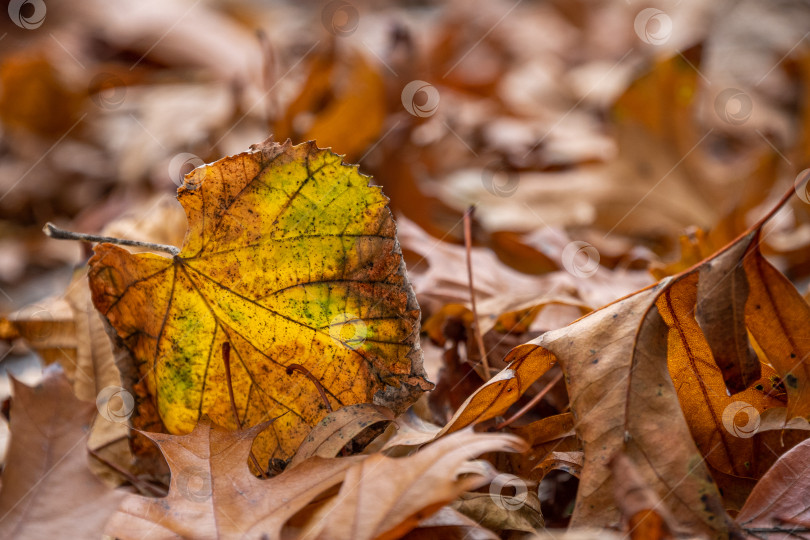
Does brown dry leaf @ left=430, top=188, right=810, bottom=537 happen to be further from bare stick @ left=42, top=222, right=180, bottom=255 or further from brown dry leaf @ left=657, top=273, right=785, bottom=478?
bare stick @ left=42, top=222, right=180, bottom=255

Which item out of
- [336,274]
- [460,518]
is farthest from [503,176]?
[460,518]

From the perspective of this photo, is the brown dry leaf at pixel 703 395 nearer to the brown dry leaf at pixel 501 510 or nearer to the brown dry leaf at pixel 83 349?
the brown dry leaf at pixel 501 510

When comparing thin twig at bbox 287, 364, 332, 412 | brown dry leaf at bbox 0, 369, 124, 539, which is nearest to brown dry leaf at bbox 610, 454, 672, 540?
thin twig at bbox 287, 364, 332, 412

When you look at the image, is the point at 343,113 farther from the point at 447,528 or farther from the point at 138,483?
the point at 447,528

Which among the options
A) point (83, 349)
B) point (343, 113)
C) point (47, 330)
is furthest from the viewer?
point (343, 113)

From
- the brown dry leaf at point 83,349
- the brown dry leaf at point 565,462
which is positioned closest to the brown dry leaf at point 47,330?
the brown dry leaf at point 83,349

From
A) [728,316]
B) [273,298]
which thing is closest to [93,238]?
[273,298]

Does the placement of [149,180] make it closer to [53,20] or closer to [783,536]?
[783,536]
